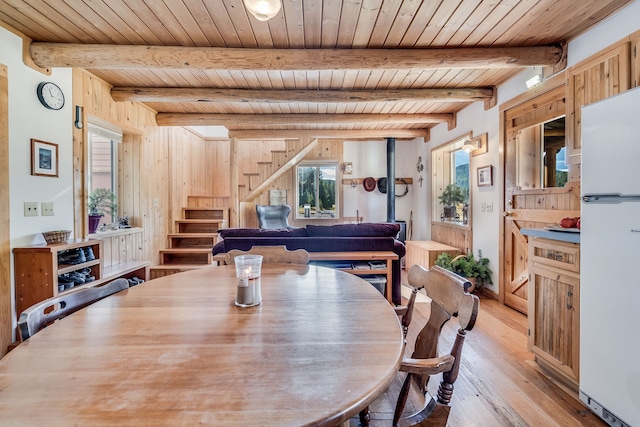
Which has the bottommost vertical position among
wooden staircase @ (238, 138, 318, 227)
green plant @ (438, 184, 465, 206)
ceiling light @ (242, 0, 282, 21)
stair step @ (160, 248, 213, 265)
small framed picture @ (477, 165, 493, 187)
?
stair step @ (160, 248, 213, 265)

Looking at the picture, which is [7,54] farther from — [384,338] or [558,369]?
[558,369]

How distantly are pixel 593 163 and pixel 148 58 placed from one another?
10.9 ft

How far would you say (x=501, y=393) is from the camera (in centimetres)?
184

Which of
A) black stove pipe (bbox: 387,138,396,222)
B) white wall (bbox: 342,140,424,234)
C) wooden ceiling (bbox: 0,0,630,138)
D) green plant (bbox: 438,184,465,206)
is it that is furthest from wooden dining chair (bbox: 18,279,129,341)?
white wall (bbox: 342,140,424,234)

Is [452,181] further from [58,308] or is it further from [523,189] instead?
[58,308]

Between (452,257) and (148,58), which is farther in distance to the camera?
(452,257)

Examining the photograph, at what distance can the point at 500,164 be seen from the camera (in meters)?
3.47

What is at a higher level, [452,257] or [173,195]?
[173,195]

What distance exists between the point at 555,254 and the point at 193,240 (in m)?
4.75

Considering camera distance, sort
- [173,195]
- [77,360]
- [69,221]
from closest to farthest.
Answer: [77,360]
[69,221]
[173,195]

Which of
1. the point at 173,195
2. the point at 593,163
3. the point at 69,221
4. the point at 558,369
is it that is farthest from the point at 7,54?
the point at 558,369

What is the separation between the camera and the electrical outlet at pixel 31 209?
2500mm

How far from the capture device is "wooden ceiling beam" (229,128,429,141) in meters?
5.49

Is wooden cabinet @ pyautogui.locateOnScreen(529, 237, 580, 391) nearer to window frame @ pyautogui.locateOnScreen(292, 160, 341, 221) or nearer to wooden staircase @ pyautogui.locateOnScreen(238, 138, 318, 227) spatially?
wooden staircase @ pyautogui.locateOnScreen(238, 138, 318, 227)
